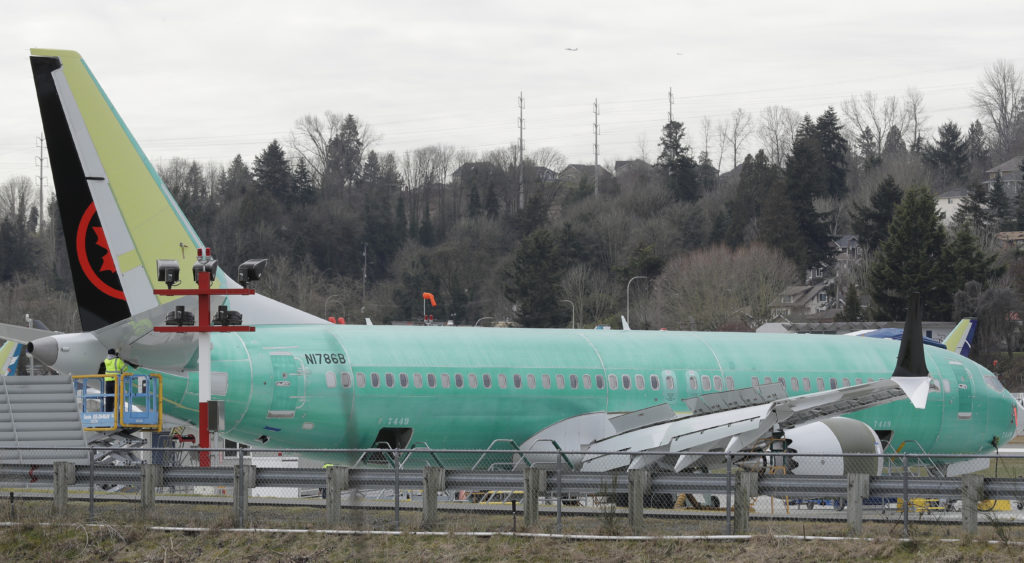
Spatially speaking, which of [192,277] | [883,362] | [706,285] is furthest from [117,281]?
[706,285]

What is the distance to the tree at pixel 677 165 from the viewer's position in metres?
137

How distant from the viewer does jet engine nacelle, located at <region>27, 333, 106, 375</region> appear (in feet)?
70.7

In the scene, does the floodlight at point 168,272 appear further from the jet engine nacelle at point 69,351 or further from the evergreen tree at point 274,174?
the evergreen tree at point 274,174

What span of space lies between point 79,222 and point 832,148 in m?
115

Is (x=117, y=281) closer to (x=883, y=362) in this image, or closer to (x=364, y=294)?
(x=883, y=362)

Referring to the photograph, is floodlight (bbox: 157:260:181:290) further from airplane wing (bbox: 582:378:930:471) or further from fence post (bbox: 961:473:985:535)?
fence post (bbox: 961:473:985:535)

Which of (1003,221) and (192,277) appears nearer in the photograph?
(192,277)

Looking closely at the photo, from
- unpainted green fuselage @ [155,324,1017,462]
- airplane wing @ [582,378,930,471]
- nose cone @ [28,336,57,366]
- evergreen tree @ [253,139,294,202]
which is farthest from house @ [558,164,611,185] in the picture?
nose cone @ [28,336,57,366]

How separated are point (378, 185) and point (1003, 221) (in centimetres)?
6310

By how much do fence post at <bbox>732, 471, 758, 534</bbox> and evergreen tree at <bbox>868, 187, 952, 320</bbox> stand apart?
75.4 meters

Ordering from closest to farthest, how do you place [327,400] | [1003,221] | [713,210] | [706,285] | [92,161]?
1. [92,161]
2. [327,400]
3. [706,285]
4. [1003,221]
5. [713,210]

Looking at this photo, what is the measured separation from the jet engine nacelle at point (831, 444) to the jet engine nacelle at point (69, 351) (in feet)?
39.6

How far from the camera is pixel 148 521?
59.6 feet

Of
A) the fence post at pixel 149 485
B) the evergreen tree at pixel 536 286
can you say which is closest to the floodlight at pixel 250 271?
the fence post at pixel 149 485
